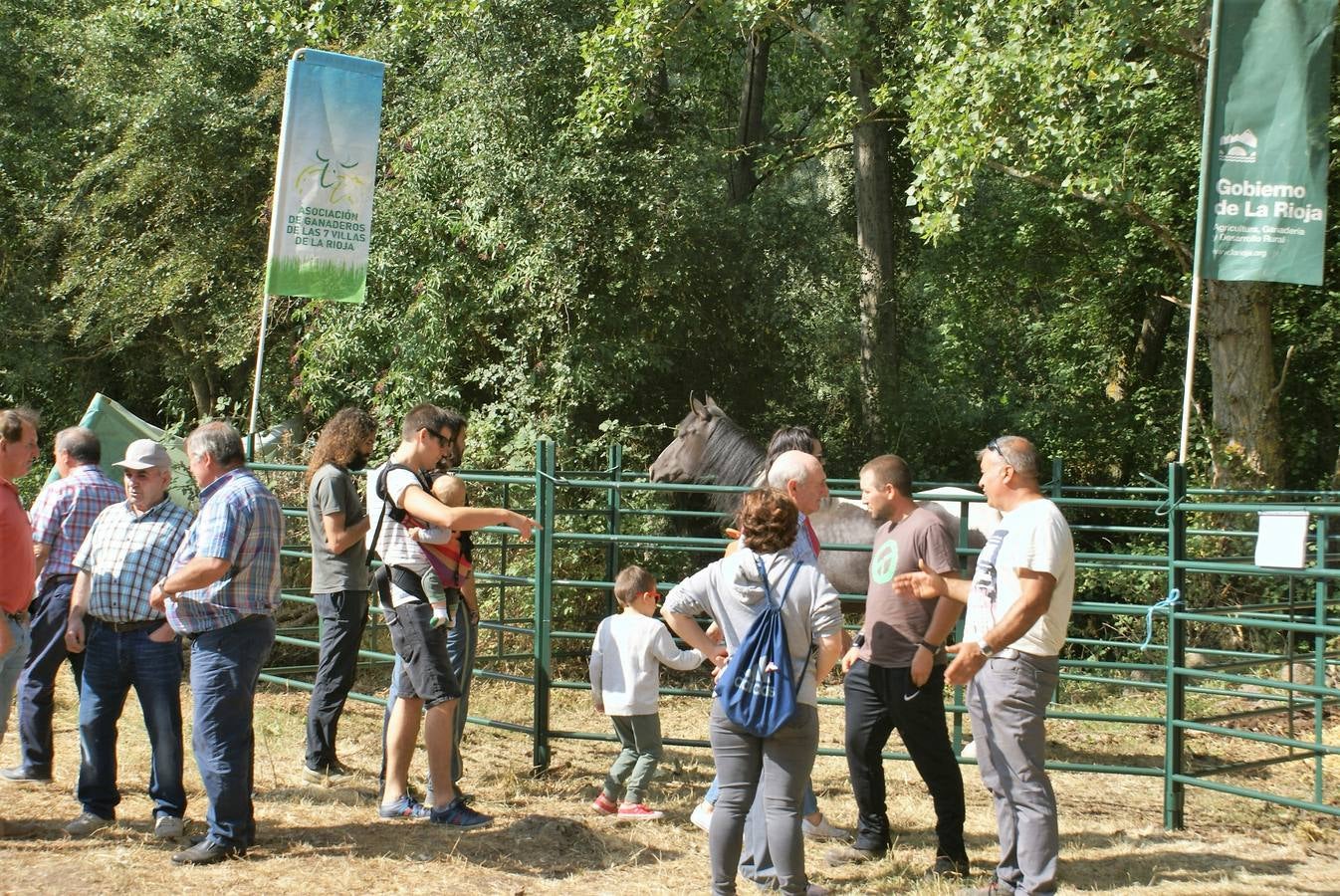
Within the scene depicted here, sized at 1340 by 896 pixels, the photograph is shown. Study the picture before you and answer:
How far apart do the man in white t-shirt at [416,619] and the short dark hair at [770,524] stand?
4.03 feet

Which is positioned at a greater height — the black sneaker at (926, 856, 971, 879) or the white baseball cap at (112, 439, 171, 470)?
the white baseball cap at (112, 439, 171, 470)

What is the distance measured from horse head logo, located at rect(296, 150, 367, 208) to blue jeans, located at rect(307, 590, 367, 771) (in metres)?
3.10

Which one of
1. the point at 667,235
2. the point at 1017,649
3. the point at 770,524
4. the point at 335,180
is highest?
the point at 667,235

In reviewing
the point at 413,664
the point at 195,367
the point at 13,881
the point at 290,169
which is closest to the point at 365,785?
the point at 413,664

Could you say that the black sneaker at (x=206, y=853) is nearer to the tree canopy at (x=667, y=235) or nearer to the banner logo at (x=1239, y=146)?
the tree canopy at (x=667, y=235)

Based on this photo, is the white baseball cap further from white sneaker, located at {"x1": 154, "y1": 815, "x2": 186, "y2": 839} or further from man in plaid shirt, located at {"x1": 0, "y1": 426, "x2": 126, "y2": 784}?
white sneaker, located at {"x1": 154, "y1": 815, "x2": 186, "y2": 839}

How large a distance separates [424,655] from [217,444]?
1.24 meters

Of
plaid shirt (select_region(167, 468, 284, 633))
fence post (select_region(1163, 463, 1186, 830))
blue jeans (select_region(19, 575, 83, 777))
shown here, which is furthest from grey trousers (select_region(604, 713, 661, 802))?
blue jeans (select_region(19, 575, 83, 777))

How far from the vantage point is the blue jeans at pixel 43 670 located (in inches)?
227

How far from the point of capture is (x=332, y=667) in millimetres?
6066

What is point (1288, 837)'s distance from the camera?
5.52 meters

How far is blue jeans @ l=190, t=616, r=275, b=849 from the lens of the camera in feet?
15.3

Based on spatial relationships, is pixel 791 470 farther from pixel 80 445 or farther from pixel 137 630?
pixel 80 445


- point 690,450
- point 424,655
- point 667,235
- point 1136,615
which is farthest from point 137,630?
point 667,235
